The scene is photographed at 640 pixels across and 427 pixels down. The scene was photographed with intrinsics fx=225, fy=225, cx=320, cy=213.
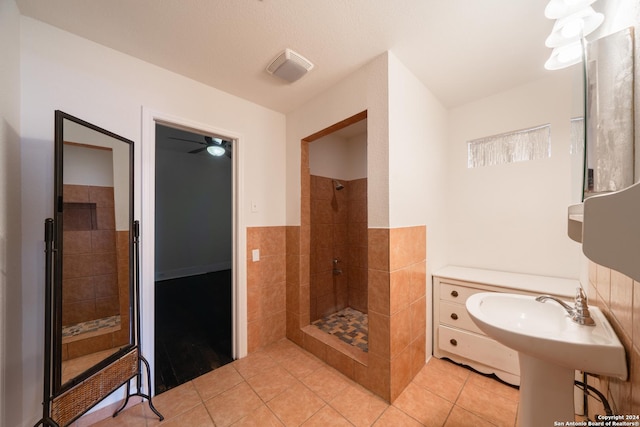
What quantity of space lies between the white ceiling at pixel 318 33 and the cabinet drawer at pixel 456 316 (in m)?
1.93

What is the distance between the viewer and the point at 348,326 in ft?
8.39

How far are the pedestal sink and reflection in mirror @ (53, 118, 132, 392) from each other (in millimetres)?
2006

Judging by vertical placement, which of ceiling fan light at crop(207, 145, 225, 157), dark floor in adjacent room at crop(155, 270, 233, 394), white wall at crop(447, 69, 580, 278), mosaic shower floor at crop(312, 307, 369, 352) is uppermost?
ceiling fan light at crop(207, 145, 225, 157)

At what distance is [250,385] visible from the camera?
1.72 meters

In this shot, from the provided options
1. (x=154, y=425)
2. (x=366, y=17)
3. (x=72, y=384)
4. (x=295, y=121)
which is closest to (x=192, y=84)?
(x=295, y=121)

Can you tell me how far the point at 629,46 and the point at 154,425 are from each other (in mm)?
2774

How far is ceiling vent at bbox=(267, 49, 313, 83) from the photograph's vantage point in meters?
1.56

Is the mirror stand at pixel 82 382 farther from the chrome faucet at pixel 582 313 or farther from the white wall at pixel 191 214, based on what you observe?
the white wall at pixel 191 214

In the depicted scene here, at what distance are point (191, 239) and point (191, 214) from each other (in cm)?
57

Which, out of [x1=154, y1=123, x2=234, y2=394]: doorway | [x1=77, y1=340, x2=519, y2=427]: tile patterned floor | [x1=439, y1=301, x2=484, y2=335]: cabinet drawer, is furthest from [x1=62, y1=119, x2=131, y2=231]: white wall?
[x1=439, y1=301, x2=484, y2=335]: cabinet drawer

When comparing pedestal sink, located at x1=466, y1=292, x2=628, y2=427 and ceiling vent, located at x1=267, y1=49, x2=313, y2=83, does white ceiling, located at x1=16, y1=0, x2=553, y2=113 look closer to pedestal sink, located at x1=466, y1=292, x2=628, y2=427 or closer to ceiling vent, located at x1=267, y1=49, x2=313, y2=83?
ceiling vent, located at x1=267, y1=49, x2=313, y2=83

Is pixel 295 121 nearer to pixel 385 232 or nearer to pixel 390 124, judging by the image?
pixel 390 124

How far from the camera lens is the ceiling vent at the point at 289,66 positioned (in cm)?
156

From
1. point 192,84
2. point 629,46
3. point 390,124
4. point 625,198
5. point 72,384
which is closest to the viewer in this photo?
point 625,198
